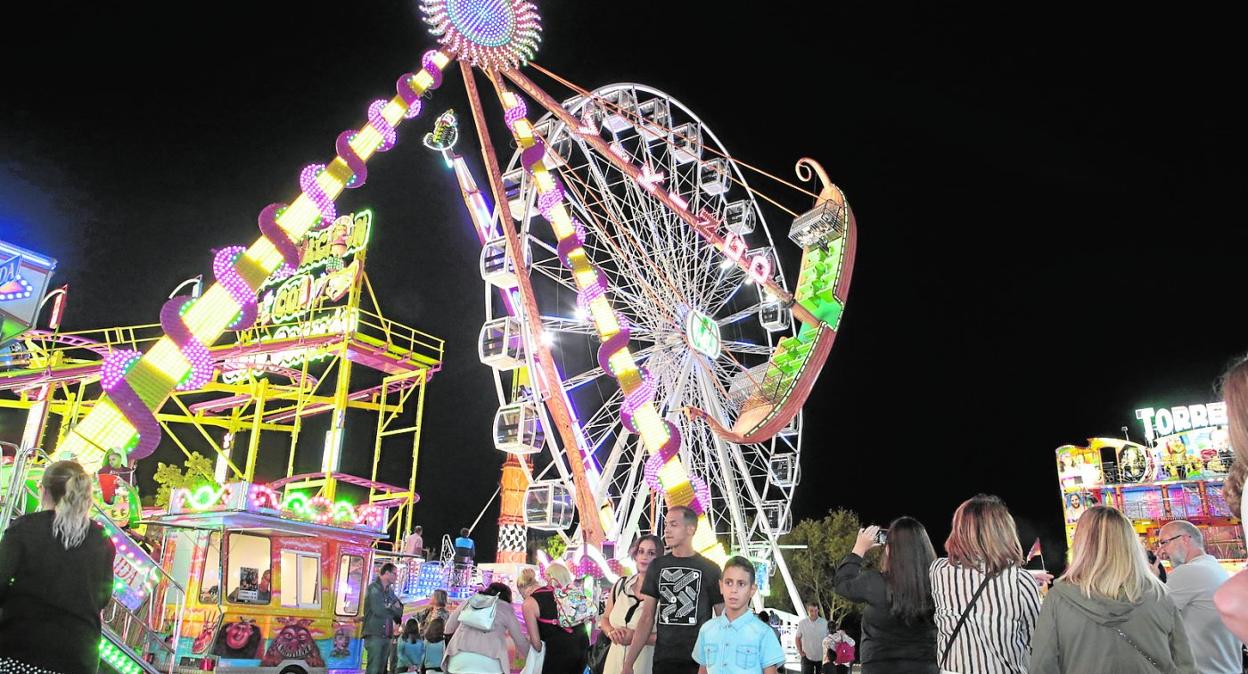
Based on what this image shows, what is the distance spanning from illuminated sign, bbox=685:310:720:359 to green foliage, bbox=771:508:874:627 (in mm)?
31886

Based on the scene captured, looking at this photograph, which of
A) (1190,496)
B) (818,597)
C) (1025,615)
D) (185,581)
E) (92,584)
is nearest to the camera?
(92,584)

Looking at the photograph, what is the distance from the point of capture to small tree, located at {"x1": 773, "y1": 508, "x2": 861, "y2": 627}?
158 feet

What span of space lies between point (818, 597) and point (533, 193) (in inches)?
1422

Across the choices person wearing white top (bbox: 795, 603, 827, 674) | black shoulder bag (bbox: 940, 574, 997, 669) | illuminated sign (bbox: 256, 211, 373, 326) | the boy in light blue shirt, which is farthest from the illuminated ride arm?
illuminated sign (bbox: 256, 211, 373, 326)

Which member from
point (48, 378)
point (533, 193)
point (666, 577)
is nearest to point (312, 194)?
point (533, 193)

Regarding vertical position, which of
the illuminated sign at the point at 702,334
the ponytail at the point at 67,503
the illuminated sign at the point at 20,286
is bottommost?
the ponytail at the point at 67,503

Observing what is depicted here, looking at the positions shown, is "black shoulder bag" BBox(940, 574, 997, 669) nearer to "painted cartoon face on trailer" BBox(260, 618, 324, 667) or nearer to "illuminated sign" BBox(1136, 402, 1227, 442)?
"painted cartoon face on trailer" BBox(260, 618, 324, 667)

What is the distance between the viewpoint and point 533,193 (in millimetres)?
19312

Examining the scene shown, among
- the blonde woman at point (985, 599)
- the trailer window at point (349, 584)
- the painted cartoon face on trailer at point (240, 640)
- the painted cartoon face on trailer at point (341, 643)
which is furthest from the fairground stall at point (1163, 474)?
the blonde woman at point (985, 599)

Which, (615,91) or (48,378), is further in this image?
(48,378)

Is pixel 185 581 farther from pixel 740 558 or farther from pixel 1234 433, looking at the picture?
pixel 1234 433

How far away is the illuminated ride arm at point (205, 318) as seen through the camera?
9734 millimetres

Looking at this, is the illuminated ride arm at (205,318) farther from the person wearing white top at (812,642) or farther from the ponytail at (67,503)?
the person wearing white top at (812,642)

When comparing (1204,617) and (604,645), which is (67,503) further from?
(1204,617)
